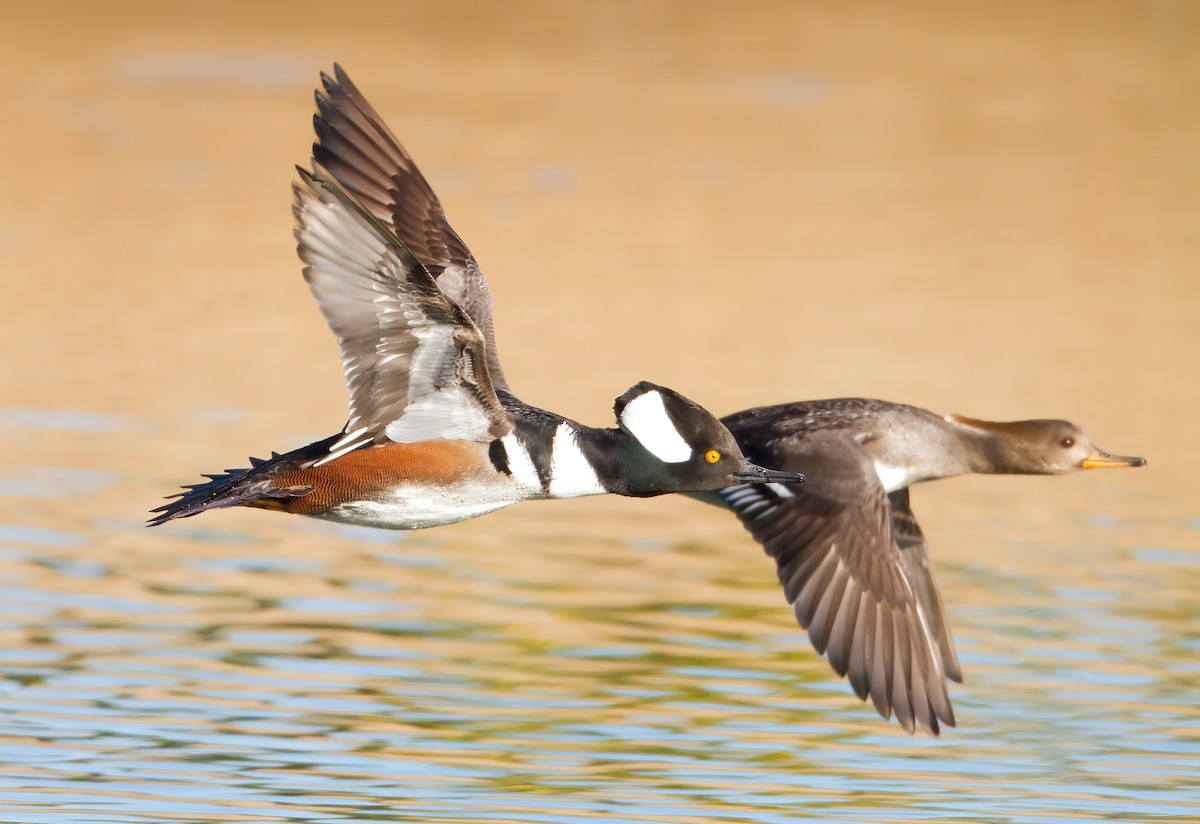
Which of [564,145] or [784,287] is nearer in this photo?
[784,287]

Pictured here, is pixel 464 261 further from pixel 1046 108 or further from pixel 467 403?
pixel 1046 108

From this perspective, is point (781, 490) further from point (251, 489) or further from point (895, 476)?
point (251, 489)

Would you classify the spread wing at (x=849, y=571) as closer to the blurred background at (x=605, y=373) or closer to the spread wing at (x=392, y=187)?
the blurred background at (x=605, y=373)

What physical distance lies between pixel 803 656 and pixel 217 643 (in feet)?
8.44

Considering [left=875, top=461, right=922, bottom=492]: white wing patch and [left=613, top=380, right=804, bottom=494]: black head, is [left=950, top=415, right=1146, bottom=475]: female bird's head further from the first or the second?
[left=613, top=380, right=804, bottom=494]: black head

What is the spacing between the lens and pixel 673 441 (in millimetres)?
7984

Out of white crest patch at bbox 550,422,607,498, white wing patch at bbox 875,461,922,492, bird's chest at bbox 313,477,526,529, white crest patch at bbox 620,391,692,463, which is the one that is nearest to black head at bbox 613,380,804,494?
white crest patch at bbox 620,391,692,463

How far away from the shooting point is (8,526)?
11.0m

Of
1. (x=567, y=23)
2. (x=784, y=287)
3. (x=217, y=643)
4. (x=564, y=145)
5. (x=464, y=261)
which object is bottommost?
(x=217, y=643)


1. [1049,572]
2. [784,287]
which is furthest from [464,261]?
[784,287]

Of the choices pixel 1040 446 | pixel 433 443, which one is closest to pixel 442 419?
pixel 433 443

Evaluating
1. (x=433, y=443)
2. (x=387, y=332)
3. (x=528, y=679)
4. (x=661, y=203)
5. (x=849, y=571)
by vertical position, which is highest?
(x=661, y=203)

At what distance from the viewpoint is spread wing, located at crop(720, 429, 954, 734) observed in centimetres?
855

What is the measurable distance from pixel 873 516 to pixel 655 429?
1418 mm
